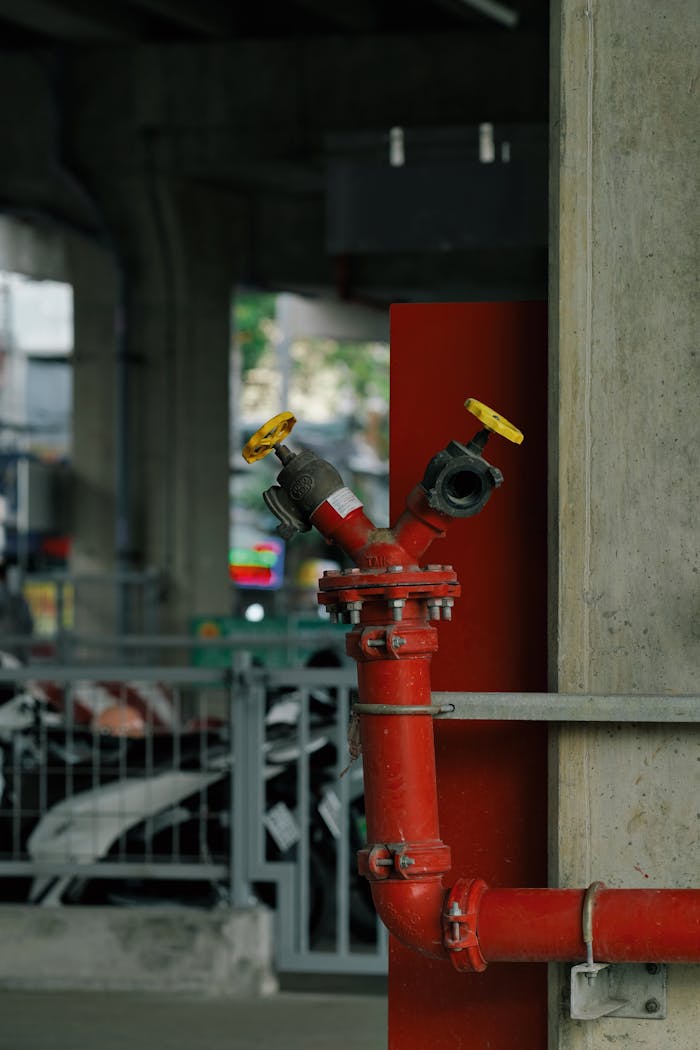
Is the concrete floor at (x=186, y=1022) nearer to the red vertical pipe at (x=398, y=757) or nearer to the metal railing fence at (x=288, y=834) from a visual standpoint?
the metal railing fence at (x=288, y=834)

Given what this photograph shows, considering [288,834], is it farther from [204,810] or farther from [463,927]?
[463,927]

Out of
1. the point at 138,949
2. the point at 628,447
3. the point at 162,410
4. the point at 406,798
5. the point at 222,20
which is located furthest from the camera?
the point at 162,410

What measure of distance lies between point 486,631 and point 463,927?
725mm

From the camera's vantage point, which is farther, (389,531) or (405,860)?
(389,531)

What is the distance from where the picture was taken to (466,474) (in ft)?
12.2

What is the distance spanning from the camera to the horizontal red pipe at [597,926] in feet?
12.0

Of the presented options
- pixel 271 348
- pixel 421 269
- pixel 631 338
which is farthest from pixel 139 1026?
pixel 271 348

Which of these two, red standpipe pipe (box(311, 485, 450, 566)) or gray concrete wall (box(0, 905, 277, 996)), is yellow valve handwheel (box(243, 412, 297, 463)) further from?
gray concrete wall (box(0, 905, 277, 996))

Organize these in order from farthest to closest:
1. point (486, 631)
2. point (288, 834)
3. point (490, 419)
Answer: point (288, 834)
point (486, 631)
point (490, 419)

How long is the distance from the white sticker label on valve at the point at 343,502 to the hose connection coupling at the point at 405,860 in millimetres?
693

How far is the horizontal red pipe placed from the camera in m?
3.66

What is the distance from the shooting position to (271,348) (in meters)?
65.3

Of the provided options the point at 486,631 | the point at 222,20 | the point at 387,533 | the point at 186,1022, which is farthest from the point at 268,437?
the point at 222,20

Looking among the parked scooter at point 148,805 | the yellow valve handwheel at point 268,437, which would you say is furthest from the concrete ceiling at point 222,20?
the yellow valve handwheel at point 268,437
